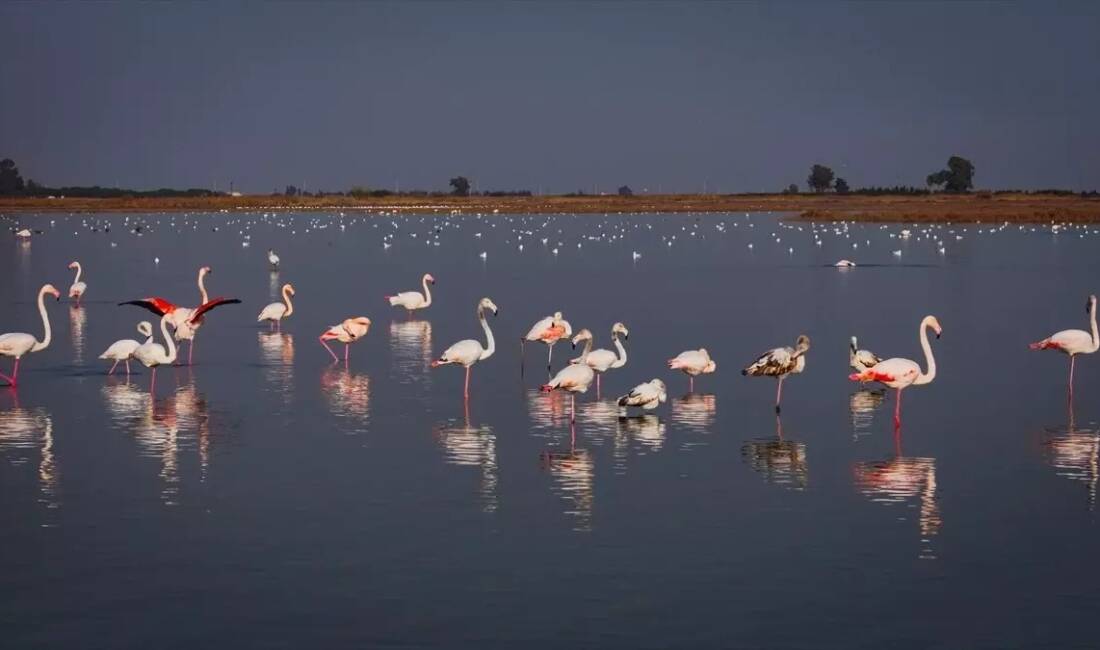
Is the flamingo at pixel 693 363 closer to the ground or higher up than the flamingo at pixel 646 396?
higher up

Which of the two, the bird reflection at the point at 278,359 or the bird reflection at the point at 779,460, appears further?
the bird reflection at the point at 278,359

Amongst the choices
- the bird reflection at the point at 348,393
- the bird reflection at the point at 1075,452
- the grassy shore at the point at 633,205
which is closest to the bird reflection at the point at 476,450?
the bird reflection at the point at 348,393

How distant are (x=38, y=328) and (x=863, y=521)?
20.3 m

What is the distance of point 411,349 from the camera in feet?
85.2

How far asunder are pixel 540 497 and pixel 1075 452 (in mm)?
6130

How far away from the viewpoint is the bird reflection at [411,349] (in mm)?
22297

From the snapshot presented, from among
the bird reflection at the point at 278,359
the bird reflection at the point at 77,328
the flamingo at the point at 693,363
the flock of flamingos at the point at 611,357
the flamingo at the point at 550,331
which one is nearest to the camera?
the flock of flamingos at the point at 611,357

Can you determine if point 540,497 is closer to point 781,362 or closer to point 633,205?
point 781,362

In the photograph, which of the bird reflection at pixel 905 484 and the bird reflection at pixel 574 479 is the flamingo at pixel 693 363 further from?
the bird reflection at pixel 905 484

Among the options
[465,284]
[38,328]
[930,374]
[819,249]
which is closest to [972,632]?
[930,374]

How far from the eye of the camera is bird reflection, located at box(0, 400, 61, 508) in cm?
1419

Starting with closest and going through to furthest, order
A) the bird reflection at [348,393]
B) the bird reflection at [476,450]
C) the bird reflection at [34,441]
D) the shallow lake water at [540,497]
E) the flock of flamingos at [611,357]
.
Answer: the shallow lake water at [540,497] → the bird reflection at [476,450] → the bird reflection at [34,441] → the flock of flamingos at [611,357] → the bird reflection at [348,393]

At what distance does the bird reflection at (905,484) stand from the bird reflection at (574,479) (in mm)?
2597

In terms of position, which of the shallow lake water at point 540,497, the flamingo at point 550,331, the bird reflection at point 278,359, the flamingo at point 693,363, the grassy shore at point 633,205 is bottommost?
the shallow lake water at point 540,497
